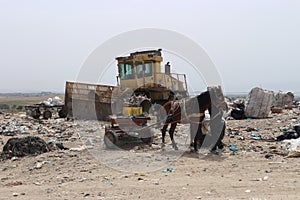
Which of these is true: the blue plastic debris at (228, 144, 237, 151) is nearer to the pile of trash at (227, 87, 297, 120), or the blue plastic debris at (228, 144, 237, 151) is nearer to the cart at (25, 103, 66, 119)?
the pile of trash at (227, 87, 297, 120)

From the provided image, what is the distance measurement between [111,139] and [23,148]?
6.26ft

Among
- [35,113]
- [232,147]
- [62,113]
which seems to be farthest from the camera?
[62,113]

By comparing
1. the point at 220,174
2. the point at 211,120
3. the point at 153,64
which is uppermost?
the point at 153,64

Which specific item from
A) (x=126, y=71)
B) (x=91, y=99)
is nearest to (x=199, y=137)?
(x=126, y=71)

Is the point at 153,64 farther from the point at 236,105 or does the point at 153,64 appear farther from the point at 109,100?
the point at 236,105

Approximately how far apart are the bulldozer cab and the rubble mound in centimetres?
713

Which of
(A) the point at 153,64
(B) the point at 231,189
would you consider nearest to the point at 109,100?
(A) the point at 153,64

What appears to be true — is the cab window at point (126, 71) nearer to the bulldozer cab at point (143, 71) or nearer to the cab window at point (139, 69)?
the bulldozer cab at point (143, 71)

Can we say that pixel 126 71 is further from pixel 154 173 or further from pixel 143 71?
pixel 154 173

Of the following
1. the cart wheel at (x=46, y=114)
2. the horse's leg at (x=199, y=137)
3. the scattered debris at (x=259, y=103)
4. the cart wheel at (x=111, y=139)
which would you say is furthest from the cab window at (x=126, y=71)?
the horse's leg at (x=199, y=137)

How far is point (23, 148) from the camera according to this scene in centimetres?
771

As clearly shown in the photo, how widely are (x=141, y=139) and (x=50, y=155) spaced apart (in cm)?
216

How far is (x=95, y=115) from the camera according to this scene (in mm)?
15383

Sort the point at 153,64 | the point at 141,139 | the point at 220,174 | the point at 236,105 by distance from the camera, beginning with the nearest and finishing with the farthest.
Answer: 1. the point at 220,174
2. the point at 141,139
3. the point at 153,64
4. the point at 236,105
